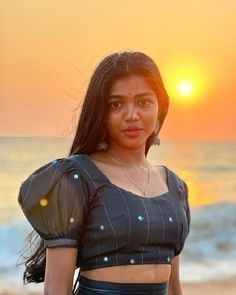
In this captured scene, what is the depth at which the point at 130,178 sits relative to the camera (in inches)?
89.7

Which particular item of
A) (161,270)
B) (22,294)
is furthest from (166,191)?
(22,294)

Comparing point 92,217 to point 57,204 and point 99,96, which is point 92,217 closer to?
point 57,204

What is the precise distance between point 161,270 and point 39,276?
1.42 ft

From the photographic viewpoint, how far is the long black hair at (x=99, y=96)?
7.24 ft

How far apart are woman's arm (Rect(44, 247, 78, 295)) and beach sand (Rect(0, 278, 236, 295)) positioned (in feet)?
16.6

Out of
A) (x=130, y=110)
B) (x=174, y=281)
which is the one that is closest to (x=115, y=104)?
(x=130, y=110)

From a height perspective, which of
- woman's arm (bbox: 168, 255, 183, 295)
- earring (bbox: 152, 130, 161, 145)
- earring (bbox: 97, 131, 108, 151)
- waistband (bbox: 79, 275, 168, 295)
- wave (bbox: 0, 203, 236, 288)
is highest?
wave (bbox: 0, 203, 236, 288)

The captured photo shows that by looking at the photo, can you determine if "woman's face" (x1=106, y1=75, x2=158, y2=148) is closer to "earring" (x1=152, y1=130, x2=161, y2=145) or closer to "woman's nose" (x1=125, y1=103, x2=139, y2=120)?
"woman's nose" (x1=125, y1=103, x2=139, y2=120)

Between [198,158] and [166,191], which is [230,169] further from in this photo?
[166,191]

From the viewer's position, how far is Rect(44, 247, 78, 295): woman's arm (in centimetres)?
207


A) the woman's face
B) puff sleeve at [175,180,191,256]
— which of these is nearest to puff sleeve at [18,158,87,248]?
the woman's face

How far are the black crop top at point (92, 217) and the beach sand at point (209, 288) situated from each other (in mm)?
5069

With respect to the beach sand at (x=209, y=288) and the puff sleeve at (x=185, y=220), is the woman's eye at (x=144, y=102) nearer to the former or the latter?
the puff sleeve at (x=185, y=220)

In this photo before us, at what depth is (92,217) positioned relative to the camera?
2.10 m
